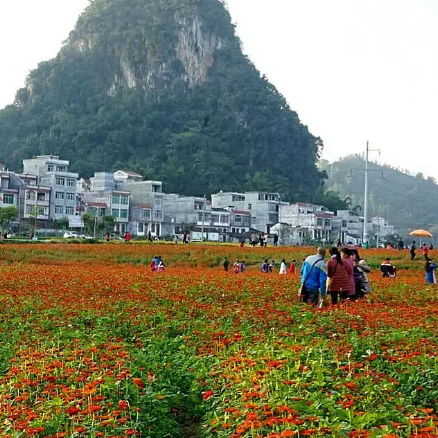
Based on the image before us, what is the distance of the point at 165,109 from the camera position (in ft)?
485

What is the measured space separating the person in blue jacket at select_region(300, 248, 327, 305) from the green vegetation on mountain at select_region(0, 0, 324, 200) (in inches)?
4224

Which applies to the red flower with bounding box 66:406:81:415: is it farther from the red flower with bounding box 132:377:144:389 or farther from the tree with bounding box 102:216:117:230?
the tree with bounding box 102:216:117:230

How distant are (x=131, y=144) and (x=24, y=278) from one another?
118m

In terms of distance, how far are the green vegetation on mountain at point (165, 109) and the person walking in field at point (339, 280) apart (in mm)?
107152

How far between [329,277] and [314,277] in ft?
1.54

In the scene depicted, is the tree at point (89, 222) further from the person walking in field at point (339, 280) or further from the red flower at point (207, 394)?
the red flower at point (207, 394)

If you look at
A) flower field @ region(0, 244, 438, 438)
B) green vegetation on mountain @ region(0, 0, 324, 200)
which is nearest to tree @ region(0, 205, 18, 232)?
green vegetation on mountain @ region(0, 0, 324, 200)

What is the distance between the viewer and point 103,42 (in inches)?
6201

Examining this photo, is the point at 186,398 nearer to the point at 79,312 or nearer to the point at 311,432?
the point at 311,432

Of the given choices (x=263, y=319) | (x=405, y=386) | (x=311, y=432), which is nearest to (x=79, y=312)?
(x=263, y=319)

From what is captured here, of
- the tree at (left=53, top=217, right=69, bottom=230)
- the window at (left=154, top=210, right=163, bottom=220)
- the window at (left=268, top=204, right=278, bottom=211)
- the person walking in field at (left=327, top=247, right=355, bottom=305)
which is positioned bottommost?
the person walking in field at (left=327, top=247, right=355, bottom=305)

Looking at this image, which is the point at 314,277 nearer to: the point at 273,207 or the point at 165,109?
the point at 273,207

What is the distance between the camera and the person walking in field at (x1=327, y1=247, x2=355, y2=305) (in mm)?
15268

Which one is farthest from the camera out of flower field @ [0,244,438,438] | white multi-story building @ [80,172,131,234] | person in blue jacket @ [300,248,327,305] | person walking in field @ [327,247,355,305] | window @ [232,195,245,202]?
window @ [232,195,245,202]
